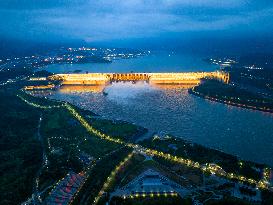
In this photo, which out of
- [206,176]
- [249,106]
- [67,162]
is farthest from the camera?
[249,106]

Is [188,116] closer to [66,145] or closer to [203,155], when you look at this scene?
[203,155]

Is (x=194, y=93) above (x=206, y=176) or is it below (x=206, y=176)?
above

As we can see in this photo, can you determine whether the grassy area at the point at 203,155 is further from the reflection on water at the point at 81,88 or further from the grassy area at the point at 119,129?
the reflection on water at the point at 81,88

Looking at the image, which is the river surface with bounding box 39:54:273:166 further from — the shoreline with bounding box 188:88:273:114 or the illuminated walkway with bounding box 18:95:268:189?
the illuminated walkway with bounding box 18:95:268:189

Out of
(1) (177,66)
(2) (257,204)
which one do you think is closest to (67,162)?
(2) (257,204)

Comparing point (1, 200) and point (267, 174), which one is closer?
point (1, 200)

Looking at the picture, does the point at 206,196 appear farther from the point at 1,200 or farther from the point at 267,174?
the point at 1,200

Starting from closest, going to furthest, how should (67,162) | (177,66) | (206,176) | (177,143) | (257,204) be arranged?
1. (257,204)
2. (206,176)
3. (67,162)
4. (177,143)
5. (177,66)

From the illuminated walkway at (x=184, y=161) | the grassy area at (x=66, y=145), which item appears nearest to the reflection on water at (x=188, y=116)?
the illuminated walkway at (x=184, y=161)

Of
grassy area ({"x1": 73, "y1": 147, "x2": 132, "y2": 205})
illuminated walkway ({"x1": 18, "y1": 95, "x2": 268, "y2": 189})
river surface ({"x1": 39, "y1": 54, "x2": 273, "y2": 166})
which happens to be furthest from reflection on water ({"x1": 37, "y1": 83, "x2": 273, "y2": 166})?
grassy area ({"x1": 73, "y1": 147, "x2": 132, "y2": 205})
